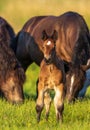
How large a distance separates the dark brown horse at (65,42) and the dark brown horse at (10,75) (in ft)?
3.42

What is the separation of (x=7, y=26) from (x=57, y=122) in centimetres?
549

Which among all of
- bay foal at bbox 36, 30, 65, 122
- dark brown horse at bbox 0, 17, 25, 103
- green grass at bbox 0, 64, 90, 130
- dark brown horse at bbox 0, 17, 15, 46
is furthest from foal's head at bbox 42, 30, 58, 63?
dark brown horse at bbox 0, 17, 15, 46

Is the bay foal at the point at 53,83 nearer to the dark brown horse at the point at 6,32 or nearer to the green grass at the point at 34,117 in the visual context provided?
the green grass at the point at 34,117

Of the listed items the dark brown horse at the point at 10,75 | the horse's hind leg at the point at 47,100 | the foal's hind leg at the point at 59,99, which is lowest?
the dark brown horse at the point at 10,75

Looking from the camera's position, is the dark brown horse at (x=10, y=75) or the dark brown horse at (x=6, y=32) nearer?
the dark brown horse at (x=10, y=75)

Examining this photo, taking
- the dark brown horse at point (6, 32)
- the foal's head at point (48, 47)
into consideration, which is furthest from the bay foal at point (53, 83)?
the dark brown horse at point (6, 32)

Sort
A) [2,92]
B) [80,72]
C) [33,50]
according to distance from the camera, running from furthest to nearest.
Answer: [33,50] < [2,92] < [80,72]

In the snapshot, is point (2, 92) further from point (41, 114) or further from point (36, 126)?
point (36, 126)

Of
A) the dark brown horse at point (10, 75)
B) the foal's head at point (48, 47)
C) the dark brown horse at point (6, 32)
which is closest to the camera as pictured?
the foal's head at point (48, 47)

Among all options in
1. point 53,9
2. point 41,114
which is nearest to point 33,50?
point 41,114

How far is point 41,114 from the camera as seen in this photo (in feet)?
33.2

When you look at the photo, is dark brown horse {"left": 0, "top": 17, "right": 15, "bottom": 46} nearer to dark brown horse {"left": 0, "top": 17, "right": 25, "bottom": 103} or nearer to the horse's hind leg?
dark brown horse {"left": 0, "top": 17, "right": 25, "bottom": 103}

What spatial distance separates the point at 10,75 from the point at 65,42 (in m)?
1.54

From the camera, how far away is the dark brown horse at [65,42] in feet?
38.2
